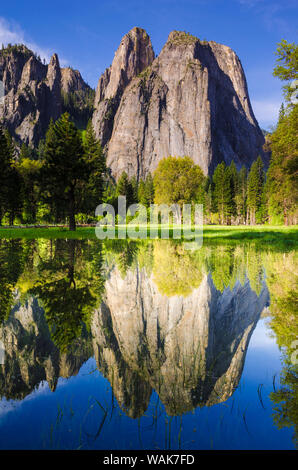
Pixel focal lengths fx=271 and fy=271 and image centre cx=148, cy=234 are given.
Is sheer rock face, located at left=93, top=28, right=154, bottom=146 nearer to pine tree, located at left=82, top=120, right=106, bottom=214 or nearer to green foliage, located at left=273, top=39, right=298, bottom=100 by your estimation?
pine tree, located at left=82, top=120, right=106, bottom=214

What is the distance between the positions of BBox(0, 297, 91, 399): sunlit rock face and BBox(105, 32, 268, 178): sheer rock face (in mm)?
139099

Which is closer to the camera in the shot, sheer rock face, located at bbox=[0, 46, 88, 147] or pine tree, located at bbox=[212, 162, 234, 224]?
pine tree, located at bbox=[212, 162, 234, 224]

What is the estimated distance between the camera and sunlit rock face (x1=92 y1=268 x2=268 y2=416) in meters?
2.60

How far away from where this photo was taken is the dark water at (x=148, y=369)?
2.09 meters

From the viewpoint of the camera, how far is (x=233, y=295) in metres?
5.68

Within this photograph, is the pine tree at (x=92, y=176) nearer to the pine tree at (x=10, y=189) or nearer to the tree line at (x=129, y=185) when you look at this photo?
the tree line at (x=129, y=185)

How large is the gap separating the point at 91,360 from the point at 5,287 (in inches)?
165

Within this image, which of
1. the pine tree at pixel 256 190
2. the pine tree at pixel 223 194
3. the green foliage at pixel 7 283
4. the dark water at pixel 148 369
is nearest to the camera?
the dark water at pixel 148 369

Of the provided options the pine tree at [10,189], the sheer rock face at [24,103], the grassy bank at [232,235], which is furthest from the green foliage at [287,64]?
the sheer rock face at [24,103]

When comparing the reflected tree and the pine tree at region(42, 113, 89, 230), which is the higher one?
the pine tree at region(42, 113, 89, 230)

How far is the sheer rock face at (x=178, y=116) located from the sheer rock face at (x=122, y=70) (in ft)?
25.9

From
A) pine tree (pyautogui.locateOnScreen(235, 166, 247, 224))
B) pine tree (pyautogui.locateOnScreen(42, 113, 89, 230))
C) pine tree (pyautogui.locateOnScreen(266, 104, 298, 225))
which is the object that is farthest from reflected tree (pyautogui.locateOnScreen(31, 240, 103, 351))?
pine tree (pyautogui.locateOnScreen(235, 166, 247, 224))
